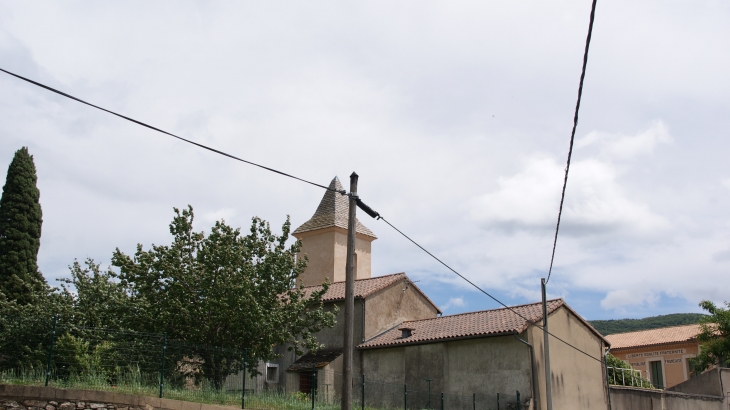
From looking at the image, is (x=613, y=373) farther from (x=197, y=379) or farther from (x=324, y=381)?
(x=197, y=379)

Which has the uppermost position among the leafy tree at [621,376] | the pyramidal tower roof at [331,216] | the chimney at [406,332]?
the pyramidal tower roof at [331,216]

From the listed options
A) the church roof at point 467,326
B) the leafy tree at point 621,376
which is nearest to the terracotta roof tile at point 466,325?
the church roof at point 467,326

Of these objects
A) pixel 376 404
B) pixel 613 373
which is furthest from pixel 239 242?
pixel 613 373

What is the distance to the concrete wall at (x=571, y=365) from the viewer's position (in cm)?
2509

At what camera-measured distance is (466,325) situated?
2711 centimetres

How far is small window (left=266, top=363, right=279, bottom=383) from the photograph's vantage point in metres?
28.8

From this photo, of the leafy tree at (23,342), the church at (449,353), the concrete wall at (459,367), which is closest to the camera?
the leafy tree at (23,342)

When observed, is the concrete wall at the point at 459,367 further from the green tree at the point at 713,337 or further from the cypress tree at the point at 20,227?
the green tree at the point at 713,337

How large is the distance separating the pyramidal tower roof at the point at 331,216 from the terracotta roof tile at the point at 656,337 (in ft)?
77.6

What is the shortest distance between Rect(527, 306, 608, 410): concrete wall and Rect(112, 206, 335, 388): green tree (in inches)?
345

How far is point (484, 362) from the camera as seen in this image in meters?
25.1

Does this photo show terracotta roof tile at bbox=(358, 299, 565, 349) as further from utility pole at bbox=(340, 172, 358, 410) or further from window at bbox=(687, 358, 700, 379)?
window at bbox=(687, 358, 700, 379)

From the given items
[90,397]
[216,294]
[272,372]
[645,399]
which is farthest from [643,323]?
[90,397]

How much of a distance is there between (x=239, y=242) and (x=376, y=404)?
8940 mm
